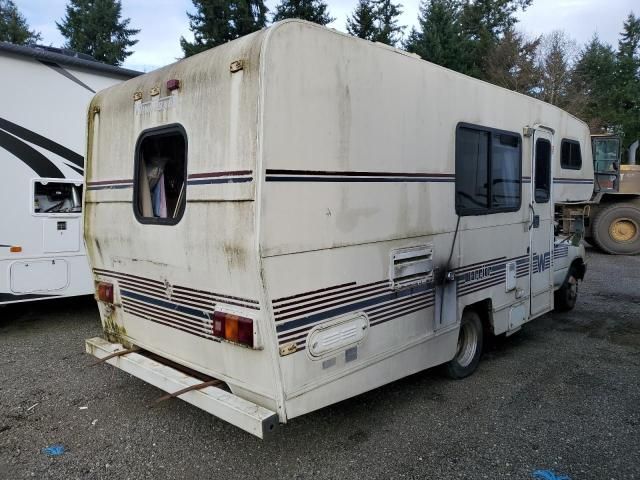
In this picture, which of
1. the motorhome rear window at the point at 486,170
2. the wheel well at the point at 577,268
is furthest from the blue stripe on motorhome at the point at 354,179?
the wheel well at the point at 577,268

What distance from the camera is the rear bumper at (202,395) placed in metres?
2.79

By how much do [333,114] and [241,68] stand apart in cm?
60

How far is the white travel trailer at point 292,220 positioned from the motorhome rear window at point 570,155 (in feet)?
6.85

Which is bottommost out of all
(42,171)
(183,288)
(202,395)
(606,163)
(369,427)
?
(369,427)

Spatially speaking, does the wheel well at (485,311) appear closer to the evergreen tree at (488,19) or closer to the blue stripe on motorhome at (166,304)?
the blue stripe on motorhome at (166,304)

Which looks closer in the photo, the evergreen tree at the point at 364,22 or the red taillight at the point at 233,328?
the red taillight at the point at 233,328

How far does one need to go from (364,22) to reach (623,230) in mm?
17563

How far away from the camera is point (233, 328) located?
2.90m

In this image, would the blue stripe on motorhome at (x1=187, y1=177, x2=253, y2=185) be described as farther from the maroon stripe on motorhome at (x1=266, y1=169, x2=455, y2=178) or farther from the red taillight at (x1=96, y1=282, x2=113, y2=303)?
the red taillight at (x1=96, y1=282, x2=113, y2=303)

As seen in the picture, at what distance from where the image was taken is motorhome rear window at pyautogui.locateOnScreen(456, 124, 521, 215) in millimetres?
4188

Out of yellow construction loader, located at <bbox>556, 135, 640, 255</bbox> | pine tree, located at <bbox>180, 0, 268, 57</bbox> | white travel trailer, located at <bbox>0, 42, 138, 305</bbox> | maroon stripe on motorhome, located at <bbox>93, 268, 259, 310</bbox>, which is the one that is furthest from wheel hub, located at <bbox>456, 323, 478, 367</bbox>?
pine tree, located at <bbox>180, 0, 268, 57</bbox>

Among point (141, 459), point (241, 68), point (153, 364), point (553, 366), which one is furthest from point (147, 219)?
point (553, 366)

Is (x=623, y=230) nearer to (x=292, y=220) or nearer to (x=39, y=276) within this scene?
(x=292, y=220)

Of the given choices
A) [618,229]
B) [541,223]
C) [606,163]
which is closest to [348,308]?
[541,223]
